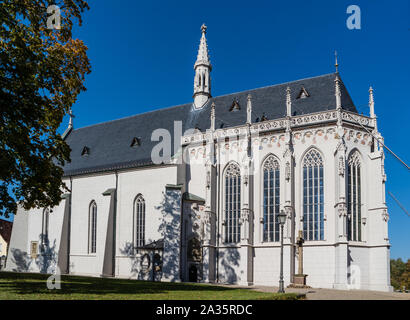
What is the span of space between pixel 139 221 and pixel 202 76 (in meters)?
16.0

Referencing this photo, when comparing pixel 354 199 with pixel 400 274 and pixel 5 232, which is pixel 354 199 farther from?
pixel 400 274

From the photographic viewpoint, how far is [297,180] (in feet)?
112

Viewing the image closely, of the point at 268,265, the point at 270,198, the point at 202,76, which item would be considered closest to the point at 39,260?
the point at 202,76

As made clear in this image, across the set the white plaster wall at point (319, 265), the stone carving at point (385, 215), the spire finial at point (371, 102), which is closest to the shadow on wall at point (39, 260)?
the white plaster wall at point (319, 265)

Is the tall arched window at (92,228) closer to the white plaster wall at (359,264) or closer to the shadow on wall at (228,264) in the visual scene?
the shadow on wall at (228,264)

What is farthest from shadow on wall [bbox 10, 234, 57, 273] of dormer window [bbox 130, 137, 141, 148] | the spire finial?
the spire finial

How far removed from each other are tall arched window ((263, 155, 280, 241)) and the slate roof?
14.5ft

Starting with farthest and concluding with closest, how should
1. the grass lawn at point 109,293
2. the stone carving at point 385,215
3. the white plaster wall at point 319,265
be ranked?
the stone carving at point 385,215 → the white plaster wall at point 319,265 → the grass lawn at point 109,293

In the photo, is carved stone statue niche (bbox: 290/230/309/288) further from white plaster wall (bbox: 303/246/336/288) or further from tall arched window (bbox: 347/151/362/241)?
tall arched window (bbox: 347/151/362/241)

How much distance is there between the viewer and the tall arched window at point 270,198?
3438 centimetres

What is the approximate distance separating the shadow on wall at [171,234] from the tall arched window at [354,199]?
13.0m

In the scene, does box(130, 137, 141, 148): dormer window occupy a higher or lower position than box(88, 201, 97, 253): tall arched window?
higher

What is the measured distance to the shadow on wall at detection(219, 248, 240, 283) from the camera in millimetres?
35000
